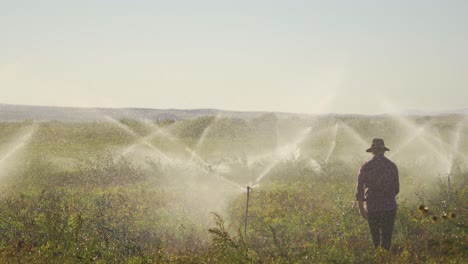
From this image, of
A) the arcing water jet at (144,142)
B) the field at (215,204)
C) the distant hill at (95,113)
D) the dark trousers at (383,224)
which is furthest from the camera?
the distant hill at (95,113)

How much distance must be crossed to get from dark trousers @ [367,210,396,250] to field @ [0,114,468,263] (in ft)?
0.92

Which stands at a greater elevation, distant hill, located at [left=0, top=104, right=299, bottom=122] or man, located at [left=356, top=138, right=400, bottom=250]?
distant hill, located at [left=0, top=104, right=299, bottom=122]

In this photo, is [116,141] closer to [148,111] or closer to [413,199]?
[413,199]

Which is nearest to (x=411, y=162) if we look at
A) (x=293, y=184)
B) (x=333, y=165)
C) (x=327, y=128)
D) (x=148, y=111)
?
(x=333, y=165)

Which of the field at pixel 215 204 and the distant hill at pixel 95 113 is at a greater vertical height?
the distant hill at pixel 95 113

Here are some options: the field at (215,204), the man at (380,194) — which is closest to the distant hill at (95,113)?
the field at (215,204)

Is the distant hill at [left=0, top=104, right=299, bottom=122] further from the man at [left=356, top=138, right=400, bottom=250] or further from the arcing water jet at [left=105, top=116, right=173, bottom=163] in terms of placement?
the man at [left=356, top=138, right=400, bottom=250]

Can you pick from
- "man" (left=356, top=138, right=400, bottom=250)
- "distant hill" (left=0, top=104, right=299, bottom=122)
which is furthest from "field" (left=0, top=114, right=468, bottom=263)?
"distant hill" (left=0, top=104, right=299, bottom=122)

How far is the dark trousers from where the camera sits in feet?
29.5

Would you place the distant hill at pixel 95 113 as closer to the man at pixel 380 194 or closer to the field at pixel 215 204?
the field at pixel 215 204

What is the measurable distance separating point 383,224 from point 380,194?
48cm

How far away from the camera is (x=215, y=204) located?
46.1 ft

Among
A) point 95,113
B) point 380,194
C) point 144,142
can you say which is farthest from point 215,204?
point 95,113

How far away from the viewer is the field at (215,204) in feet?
26.2
